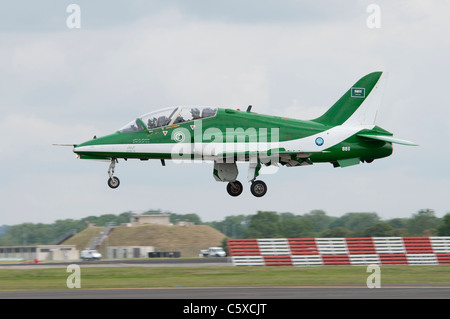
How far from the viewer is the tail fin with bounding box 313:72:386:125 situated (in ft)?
119

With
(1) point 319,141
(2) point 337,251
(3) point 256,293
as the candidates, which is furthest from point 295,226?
(3) point 256,293

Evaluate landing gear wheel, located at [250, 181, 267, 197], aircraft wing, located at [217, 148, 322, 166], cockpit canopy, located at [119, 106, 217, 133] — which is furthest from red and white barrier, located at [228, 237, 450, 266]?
cockpit canopy, located at [119, 106, 217, 133]

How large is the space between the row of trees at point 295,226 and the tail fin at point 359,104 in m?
41.7

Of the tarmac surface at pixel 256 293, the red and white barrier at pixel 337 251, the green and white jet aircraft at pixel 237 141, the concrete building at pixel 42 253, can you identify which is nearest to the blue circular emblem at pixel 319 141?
the green and white jet aircraft at pixel 237 141

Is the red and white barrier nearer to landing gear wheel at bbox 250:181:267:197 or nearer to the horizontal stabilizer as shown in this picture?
landing gear wheel at bbox 250:181:267:197

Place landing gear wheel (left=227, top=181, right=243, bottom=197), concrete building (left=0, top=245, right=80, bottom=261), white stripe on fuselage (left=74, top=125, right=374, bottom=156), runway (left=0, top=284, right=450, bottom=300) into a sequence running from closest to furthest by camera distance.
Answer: runway (left=0, top=284, right=450, bottom=300), white stripe on fuselage (left=74, top=125, right=374, bottom=156), landing gear wheel (left=227, top=181, right=243, bottom=197), concrete building (left=0, top=245, right=80, bottom=261)

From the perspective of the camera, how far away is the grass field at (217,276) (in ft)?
102

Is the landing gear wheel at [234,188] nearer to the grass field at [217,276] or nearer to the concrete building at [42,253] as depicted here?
the grass field at [217,276]

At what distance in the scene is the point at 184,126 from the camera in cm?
3359

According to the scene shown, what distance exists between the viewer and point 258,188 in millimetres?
35219

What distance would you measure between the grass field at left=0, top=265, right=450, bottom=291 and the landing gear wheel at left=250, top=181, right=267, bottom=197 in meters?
3.85
